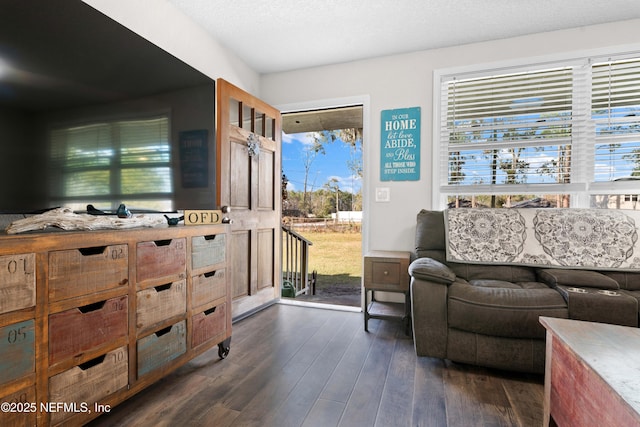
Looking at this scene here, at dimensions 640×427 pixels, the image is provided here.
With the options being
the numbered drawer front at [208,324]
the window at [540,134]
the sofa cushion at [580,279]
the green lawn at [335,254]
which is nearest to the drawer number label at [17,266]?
the numbered drawer front at [208,324]

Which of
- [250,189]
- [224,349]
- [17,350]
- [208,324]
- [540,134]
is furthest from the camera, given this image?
[250,189]

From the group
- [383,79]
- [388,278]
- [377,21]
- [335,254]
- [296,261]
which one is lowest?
[335,254]

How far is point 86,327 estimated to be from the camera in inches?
47.9

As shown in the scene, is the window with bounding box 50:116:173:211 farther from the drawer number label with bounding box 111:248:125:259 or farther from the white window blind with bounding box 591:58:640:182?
the white window blind with bounding box 591:58:640:182

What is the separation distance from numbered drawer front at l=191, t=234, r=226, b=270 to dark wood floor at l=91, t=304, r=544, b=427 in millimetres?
632

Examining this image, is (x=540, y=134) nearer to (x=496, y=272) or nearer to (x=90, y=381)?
(x=496, y=272)

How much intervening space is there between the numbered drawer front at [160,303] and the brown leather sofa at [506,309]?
1389 millimetres

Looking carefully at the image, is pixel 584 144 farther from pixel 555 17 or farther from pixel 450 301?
pixel 450 301

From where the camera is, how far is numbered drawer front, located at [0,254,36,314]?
38.2 inches

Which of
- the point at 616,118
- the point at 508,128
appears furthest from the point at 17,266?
the point at 616,118

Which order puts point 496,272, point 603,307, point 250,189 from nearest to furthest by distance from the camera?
point 603,307 → point 496,272 → point 250,189

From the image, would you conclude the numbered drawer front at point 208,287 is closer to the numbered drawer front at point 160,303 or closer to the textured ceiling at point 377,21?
the numbered drawer front at point 160,303

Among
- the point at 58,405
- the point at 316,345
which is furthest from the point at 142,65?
the point at 316,345

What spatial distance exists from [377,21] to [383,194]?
1.47m
